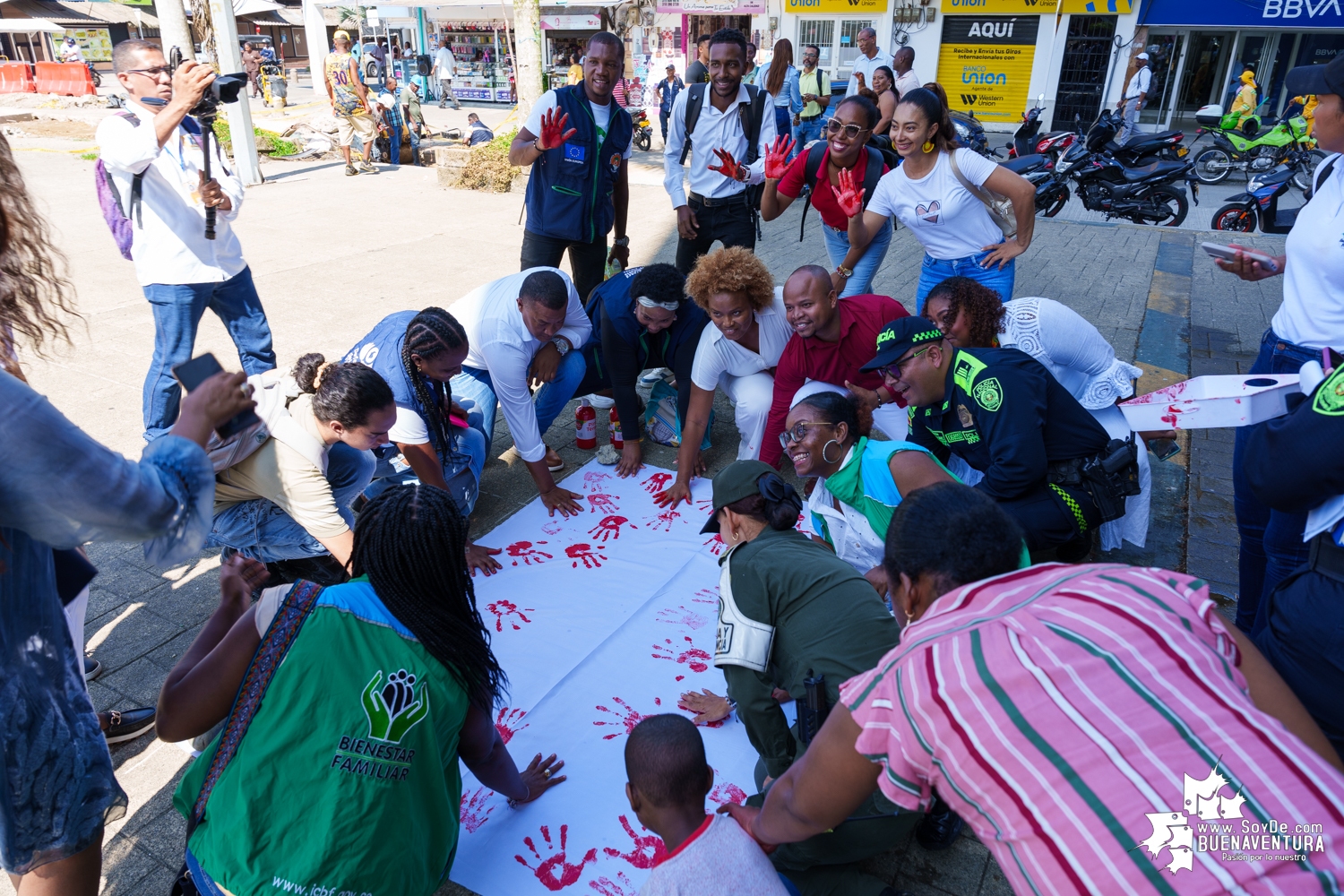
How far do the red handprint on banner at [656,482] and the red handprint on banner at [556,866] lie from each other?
1805 millimetres

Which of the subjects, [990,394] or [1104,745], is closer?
[1104,745]

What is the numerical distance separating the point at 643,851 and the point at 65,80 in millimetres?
26430

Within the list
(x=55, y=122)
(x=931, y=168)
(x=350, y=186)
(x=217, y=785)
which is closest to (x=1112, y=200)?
(x=931, y=168)

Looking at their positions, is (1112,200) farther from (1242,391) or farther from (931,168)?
(1242,391)

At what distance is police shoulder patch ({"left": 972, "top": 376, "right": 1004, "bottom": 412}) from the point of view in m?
2.50

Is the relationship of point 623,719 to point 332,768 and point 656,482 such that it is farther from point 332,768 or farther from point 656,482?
point 656,482

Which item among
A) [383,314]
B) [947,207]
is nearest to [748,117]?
[947,207]

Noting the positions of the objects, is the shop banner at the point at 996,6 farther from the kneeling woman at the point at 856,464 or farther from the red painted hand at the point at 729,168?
the kneeling woman at the point at 856,464

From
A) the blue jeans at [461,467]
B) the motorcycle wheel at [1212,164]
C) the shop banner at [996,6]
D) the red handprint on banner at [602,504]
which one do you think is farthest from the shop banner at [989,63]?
the blue jeans at [461,467]

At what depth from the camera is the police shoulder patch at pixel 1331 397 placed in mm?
1543

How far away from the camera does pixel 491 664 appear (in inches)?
66.9

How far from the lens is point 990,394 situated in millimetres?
2512

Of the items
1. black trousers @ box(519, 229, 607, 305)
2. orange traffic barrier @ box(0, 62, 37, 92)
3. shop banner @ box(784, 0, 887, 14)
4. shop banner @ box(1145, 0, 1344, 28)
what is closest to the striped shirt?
black trousers @ box(519, 229, 607, 305)

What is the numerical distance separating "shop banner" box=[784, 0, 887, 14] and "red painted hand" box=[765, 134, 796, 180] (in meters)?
13.6
